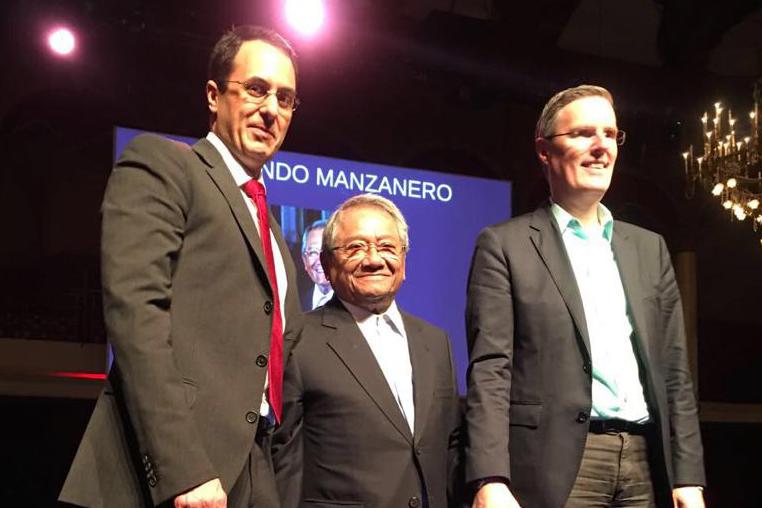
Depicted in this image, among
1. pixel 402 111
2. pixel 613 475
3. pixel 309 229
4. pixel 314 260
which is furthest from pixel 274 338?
pixel 402 111

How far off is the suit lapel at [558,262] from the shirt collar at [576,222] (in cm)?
2

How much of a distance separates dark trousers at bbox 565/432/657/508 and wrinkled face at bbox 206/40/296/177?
3.46ft

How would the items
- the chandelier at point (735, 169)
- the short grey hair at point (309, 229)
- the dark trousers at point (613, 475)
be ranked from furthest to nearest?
the short grey hair at point (309, 229)
the chandelier at point (735, 169)
the dark trousers at point (613, 475)

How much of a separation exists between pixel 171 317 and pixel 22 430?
555 cm

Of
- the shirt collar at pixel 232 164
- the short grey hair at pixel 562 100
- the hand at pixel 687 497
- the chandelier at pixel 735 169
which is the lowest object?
the hand at pixel 687 497

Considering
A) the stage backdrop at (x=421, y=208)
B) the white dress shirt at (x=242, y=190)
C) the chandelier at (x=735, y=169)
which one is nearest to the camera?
the white dress shirt at (x=242, y=190)

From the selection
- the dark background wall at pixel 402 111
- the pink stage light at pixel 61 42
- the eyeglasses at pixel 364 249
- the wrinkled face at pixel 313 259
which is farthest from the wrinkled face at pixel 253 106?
the pink stage light at pixel 61 42

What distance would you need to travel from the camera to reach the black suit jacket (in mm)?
2289

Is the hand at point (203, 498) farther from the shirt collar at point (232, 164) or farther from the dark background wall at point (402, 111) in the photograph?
the dark background wall at point (402, 111)

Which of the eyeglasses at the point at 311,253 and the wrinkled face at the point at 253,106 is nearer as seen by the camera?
the wrinkled face at the point at 253,106

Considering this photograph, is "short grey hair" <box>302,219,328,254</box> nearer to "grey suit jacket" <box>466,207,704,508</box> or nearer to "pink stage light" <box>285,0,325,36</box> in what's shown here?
"pink stage light" <box>285,0,325,36</box>

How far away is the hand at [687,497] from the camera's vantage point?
2.32 meters

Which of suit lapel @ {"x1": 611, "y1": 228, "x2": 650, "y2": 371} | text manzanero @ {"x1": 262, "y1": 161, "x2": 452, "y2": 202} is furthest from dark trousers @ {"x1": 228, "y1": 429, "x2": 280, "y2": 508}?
text manzanero @ {"x1": 262, "y1": 161, "x2": 452, "y2": 202}

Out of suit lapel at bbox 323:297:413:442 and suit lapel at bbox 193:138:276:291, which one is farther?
suit lapel at bbox 323:297:413:442
